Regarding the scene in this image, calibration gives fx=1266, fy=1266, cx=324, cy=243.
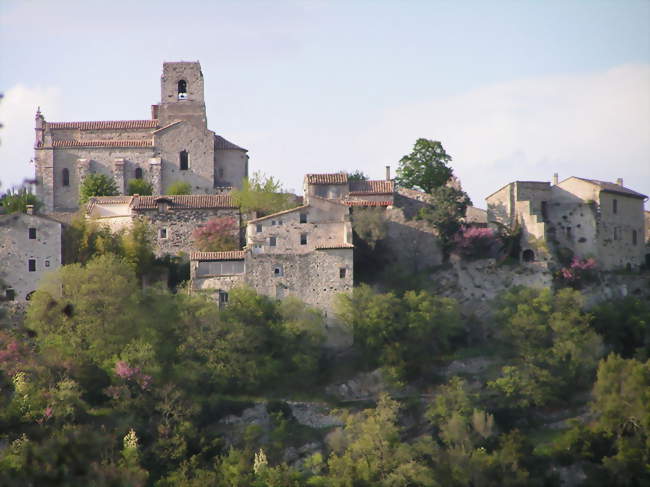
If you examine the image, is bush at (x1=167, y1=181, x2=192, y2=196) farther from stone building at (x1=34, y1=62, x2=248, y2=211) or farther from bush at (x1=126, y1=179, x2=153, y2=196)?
bush at (x1=126, y1=179, x2=153, y2=196)

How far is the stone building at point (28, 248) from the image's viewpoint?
56.2m

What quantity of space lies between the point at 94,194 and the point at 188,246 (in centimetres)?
971

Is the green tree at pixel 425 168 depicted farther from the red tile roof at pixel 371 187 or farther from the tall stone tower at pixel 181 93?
the tall stone tower at pixel 181 93

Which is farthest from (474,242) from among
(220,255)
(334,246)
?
(220,255)

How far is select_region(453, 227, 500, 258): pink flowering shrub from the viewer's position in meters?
58.0

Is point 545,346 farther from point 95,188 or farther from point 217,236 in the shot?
point 95,188

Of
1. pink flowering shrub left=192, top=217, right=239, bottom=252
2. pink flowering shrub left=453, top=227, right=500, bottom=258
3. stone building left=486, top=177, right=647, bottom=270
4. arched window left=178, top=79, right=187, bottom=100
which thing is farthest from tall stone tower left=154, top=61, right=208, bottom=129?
pink flowering shrub left=453, top=227, right=500, bottom=258

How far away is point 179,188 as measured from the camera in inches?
2635

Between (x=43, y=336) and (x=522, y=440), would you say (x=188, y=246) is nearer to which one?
(x=43, y=336)

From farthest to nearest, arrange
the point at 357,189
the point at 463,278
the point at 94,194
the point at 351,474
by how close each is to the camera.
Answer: the point at 94,194, the point at 357,189, the point at 463,278, the point at 351,474

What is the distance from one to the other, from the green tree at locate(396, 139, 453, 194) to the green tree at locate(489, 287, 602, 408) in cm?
1024

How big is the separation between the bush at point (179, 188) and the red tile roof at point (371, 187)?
32.6ft

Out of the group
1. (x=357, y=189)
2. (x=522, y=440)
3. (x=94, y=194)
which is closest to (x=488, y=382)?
(x=522, y=440)

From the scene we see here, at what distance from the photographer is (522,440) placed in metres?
50.5
